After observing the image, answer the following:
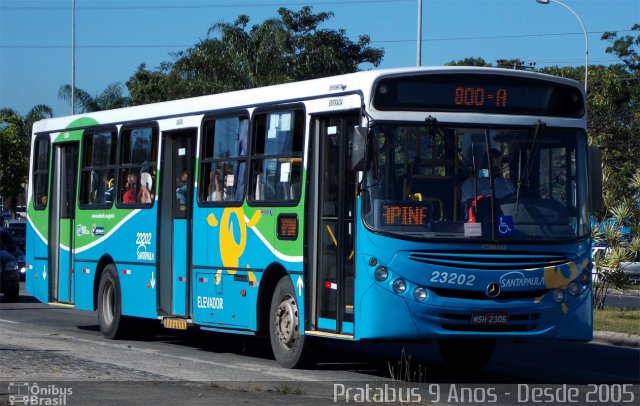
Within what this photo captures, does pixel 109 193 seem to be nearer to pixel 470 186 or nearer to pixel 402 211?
pixel 402 211

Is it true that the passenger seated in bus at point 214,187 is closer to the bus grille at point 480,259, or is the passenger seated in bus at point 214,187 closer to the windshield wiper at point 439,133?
the windshield wiper at point 439,133

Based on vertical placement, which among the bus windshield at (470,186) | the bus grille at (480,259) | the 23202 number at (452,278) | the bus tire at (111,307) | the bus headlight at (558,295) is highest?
the bus windshield at (470,186)

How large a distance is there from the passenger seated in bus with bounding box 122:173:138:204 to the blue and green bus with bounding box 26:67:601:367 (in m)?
2.31

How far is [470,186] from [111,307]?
7913 mm

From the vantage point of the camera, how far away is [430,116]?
12.7m

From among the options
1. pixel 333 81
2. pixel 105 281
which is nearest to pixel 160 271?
pixel 105 281

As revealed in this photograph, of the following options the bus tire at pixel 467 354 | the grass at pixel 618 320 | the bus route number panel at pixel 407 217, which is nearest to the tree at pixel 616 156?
the grass at pixel 618 320

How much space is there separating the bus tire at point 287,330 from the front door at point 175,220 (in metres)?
2.52

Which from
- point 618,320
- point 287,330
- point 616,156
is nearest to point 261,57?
point 616,156

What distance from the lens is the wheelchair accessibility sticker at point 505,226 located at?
12586mm

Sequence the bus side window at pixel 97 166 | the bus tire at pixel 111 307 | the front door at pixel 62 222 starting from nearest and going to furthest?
the bus tire at pixel 111 307, the bus side window at pixel 97 166, the front door at pixel 62 222

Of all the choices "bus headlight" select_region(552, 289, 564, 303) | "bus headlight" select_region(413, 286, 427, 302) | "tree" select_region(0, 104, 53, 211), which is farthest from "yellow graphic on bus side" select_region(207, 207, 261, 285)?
"tree" select_region(0, 104, 53, 211)

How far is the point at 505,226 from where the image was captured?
497 inches

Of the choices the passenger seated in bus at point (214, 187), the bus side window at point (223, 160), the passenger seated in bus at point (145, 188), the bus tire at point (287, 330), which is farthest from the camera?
the passenger seated in bus at point (145, 188)
